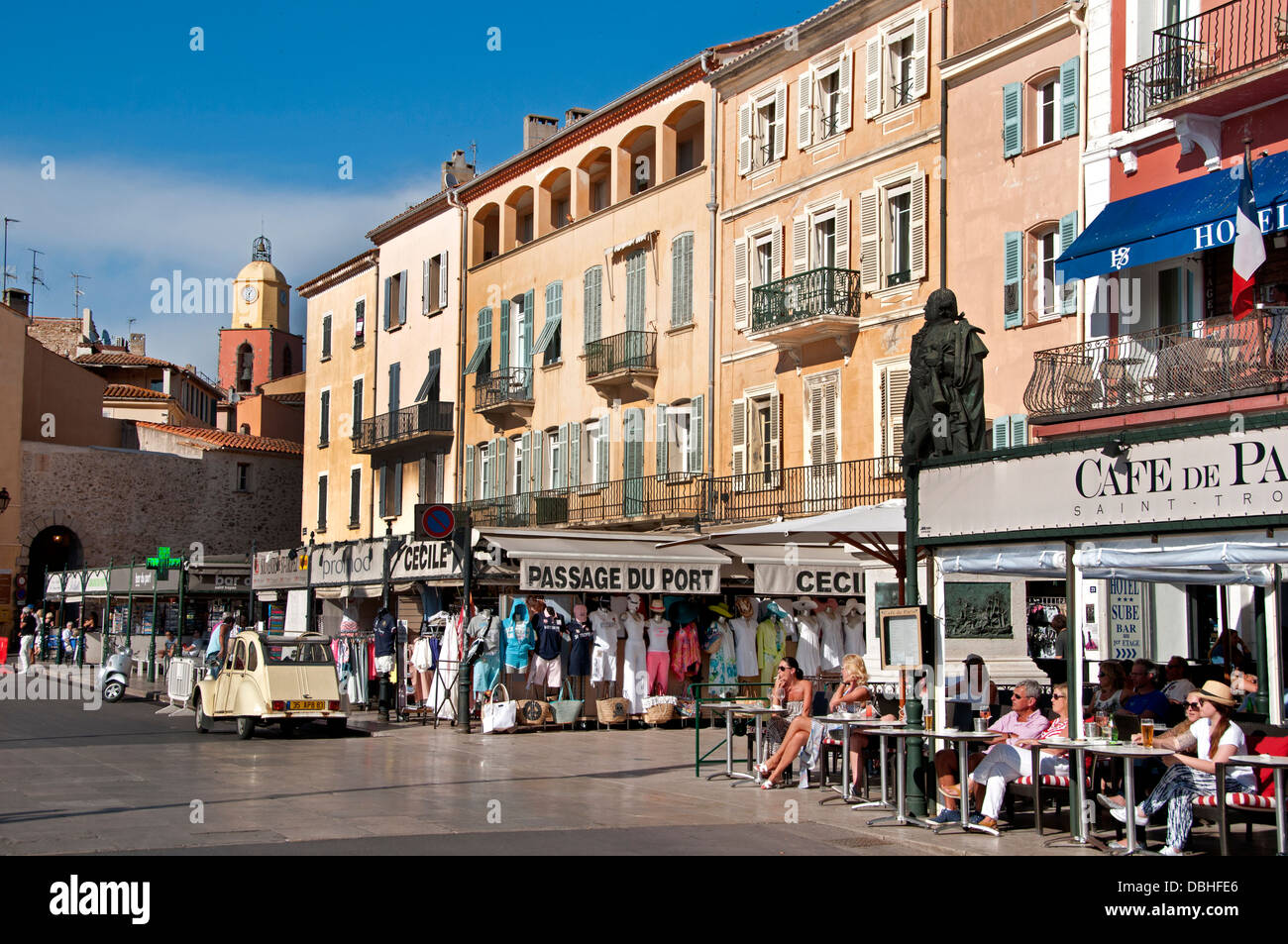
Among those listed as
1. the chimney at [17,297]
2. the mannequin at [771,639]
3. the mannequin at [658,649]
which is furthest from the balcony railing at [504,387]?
the chimney at [17,297]

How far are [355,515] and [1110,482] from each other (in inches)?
1596

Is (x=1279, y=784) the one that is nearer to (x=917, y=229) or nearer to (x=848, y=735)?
(x=848, y=735)

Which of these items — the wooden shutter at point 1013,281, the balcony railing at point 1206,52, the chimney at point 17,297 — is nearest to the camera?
the balcony railing at point 1206,52

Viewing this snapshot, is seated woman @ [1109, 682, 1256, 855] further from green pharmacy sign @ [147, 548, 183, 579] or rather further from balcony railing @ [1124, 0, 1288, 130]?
green pharmacy sign @ [147, 548, 183, 579]

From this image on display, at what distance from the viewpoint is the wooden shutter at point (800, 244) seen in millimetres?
30453

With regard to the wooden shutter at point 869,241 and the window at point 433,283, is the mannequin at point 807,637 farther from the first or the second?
the window at point 433,283

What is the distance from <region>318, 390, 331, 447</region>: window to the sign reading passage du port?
29692 mm

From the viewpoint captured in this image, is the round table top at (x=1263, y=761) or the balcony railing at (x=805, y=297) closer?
the round table top at (x=1263, y=761)

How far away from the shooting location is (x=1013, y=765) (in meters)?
12.8

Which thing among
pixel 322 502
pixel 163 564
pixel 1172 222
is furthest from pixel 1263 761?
pixel 322 502

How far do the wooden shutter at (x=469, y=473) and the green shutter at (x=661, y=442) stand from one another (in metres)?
9.77
